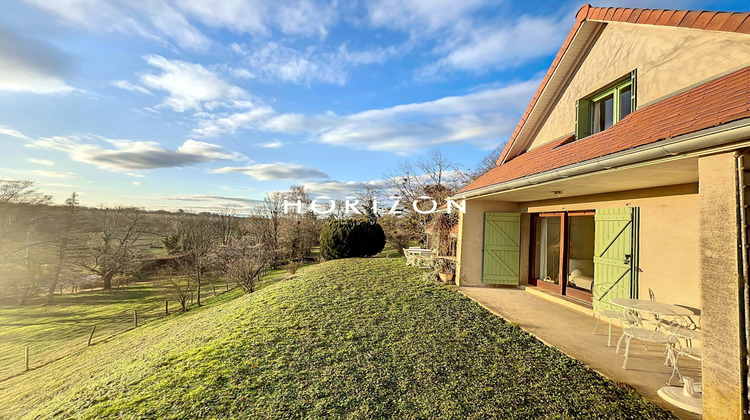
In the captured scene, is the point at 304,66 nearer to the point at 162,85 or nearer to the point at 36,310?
the point at 162,85

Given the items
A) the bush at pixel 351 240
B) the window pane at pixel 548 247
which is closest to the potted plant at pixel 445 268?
Result: the window pane at pixel 548 247

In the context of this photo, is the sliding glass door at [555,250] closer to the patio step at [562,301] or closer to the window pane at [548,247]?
the window pane at [548,247]

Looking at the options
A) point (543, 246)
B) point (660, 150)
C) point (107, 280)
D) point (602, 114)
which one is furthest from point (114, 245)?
point (660, 150)

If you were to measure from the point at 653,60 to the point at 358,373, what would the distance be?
25.6 ft

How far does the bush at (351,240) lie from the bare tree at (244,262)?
14.1ft

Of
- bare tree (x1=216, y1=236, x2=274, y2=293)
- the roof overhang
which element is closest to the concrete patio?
the roof overhang

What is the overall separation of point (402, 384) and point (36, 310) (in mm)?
30537

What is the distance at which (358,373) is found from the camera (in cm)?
410

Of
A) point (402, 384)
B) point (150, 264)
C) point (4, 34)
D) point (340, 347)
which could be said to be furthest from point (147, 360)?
point (150, 264)

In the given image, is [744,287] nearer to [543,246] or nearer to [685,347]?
[685,347]

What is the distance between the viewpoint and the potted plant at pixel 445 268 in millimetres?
9258

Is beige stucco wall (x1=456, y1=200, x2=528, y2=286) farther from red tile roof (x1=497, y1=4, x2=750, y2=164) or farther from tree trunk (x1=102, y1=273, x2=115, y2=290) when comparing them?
tree trunk (x1=102, y1=273, x2=115, y2=290)

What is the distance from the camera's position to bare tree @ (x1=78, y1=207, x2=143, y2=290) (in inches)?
1038

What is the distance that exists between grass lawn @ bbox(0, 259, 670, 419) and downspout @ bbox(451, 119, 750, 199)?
9.02 feet
